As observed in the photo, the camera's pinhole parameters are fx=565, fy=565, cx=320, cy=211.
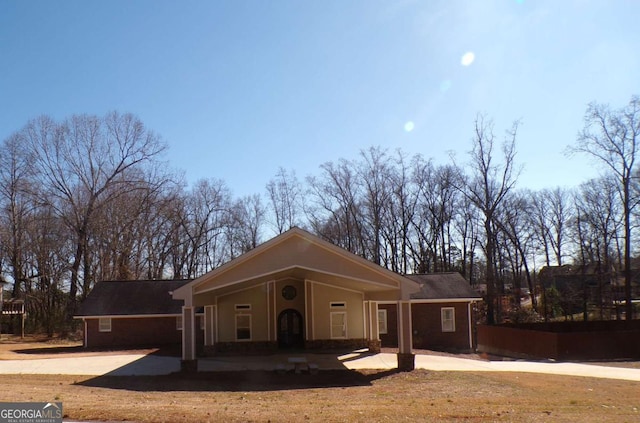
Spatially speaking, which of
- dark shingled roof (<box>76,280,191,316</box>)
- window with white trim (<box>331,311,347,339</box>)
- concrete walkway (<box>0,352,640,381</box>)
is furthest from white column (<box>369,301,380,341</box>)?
dark shingled roof (<box>76,280,191,316</box>)

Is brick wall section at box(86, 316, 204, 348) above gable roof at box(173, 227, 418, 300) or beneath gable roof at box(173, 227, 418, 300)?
beneath

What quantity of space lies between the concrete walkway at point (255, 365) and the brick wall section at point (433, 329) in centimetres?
571

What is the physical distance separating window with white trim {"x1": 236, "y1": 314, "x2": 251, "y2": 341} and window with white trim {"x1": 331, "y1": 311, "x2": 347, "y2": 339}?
149 inches

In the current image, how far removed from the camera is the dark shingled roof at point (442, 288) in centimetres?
2952

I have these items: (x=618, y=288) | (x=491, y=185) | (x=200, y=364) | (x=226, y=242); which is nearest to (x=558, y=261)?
(x=618, y=288)

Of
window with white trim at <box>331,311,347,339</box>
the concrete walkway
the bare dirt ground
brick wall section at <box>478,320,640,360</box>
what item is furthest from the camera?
window with white trim at <box>331,311,347,339</box>

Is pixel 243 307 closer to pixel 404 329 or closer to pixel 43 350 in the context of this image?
pixel 404 329

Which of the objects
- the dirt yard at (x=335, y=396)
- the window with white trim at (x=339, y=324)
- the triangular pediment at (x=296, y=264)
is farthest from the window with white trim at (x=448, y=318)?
the dirt yard at (x=335, y=396)

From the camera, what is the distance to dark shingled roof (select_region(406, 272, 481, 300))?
Answer: 2952 cm

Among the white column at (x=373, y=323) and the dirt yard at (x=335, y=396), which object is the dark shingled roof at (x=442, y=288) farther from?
the dirt yard at (x=335, y=396)

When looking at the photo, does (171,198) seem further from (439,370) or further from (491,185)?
(439,370)

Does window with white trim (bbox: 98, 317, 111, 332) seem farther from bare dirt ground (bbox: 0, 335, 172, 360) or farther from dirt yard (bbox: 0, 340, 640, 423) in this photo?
dirt yard (bbox: 0, 340, 640, 423)

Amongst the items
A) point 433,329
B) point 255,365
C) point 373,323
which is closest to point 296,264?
point 255,365
